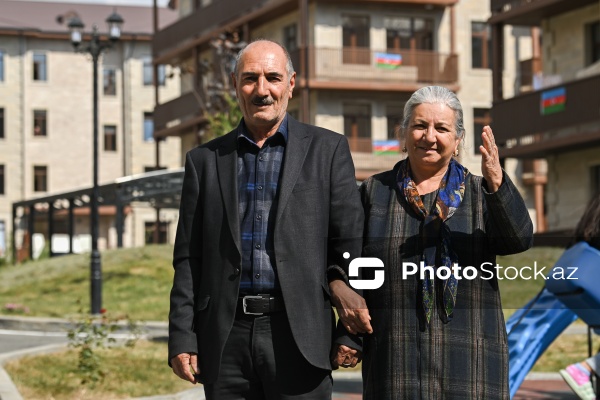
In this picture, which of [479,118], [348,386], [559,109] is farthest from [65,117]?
[348,386]

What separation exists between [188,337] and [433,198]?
110 cm

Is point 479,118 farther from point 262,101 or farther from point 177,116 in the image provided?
point 262,101

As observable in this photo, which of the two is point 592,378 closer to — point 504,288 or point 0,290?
point 504,288

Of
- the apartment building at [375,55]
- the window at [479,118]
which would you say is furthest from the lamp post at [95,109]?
the window at [479,118]

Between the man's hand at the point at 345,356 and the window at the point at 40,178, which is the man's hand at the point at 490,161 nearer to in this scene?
the man's hand at the point at 345,356

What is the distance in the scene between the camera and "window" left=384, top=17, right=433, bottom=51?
4988 centimetres

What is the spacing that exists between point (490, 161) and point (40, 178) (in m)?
74.4

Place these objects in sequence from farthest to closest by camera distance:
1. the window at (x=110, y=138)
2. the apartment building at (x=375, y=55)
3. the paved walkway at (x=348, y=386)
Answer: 1. the window at (x=110, y=138)
2. the apartment building at (x=375, y=55)
3. the paved walkway at (x=348, y=386)

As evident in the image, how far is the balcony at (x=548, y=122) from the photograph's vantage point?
33938 millimetres

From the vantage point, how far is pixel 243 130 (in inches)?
227

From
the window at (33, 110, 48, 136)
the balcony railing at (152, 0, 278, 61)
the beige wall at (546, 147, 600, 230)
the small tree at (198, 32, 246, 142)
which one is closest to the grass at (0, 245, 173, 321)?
the small tree at (198, 32, 246, 142)

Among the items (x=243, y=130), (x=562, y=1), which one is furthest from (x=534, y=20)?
(x=243, y=130)

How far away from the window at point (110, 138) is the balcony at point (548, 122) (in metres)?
42.9

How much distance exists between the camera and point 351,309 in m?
5.46
